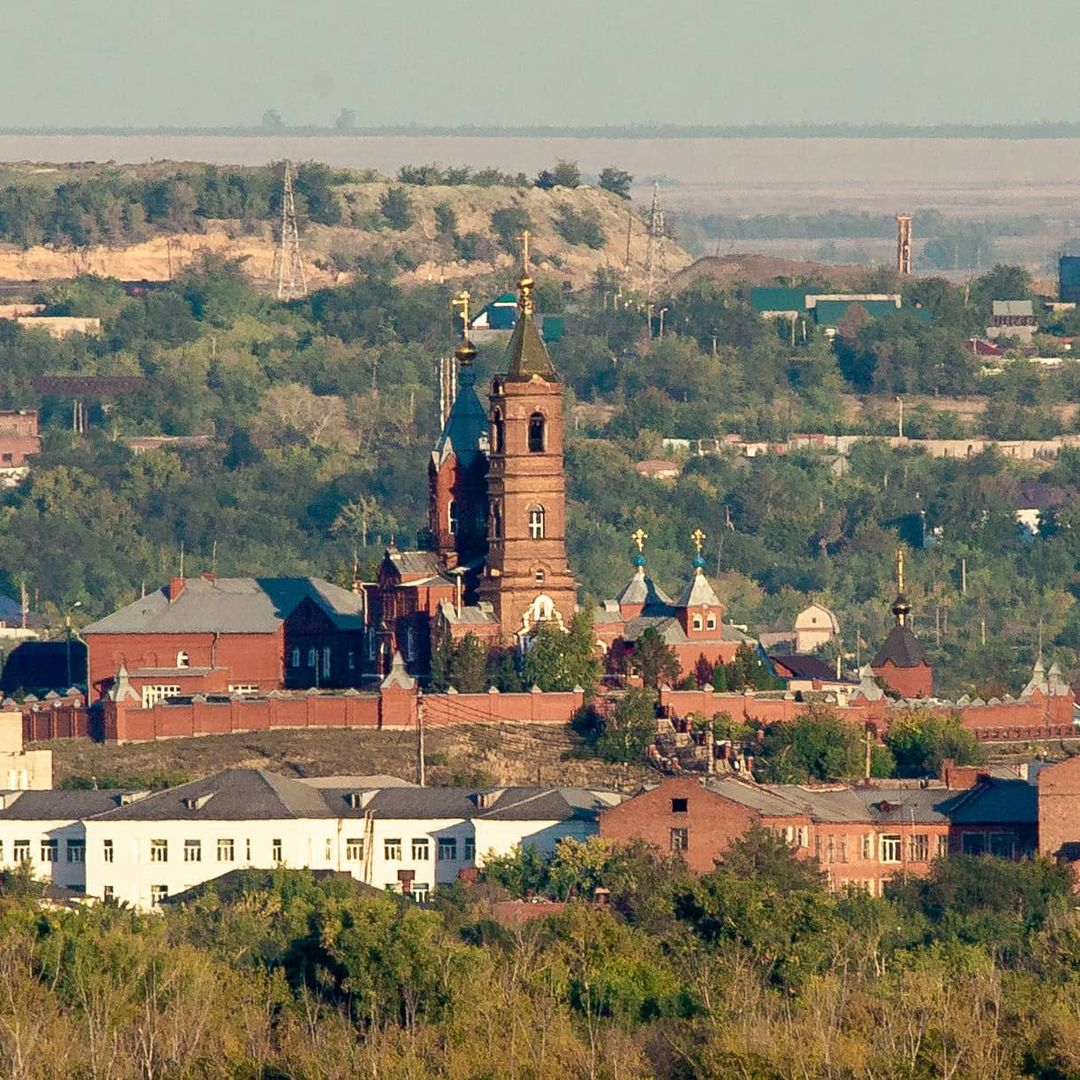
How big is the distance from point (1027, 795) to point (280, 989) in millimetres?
19793

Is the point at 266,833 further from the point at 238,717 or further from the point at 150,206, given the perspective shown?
the point at 150,206

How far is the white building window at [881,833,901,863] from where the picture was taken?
256 ft

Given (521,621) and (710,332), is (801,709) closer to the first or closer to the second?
(521,621)

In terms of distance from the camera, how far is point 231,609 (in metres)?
91.6

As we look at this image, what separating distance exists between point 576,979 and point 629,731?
71.8ft

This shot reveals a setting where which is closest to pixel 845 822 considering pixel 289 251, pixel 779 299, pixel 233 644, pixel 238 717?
pixel 238 717

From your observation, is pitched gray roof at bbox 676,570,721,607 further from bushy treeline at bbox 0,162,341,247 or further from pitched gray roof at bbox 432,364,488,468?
bushy treeline at bbox 0,162,341,247

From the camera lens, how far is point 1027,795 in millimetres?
79000

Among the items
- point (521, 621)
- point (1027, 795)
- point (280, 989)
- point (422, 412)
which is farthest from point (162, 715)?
point (422, 412)

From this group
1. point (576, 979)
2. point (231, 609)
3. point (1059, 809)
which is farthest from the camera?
point (231, 609)

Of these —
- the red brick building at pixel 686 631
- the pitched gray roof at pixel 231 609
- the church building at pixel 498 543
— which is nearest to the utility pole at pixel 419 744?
the church building at pixel 498 543

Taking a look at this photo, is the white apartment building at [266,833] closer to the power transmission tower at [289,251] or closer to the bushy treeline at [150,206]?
the power transmission tower at [289,251]

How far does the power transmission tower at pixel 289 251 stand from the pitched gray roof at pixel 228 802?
9929 centimetres

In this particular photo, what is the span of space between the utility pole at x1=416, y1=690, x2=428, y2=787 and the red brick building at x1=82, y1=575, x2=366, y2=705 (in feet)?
12.0
